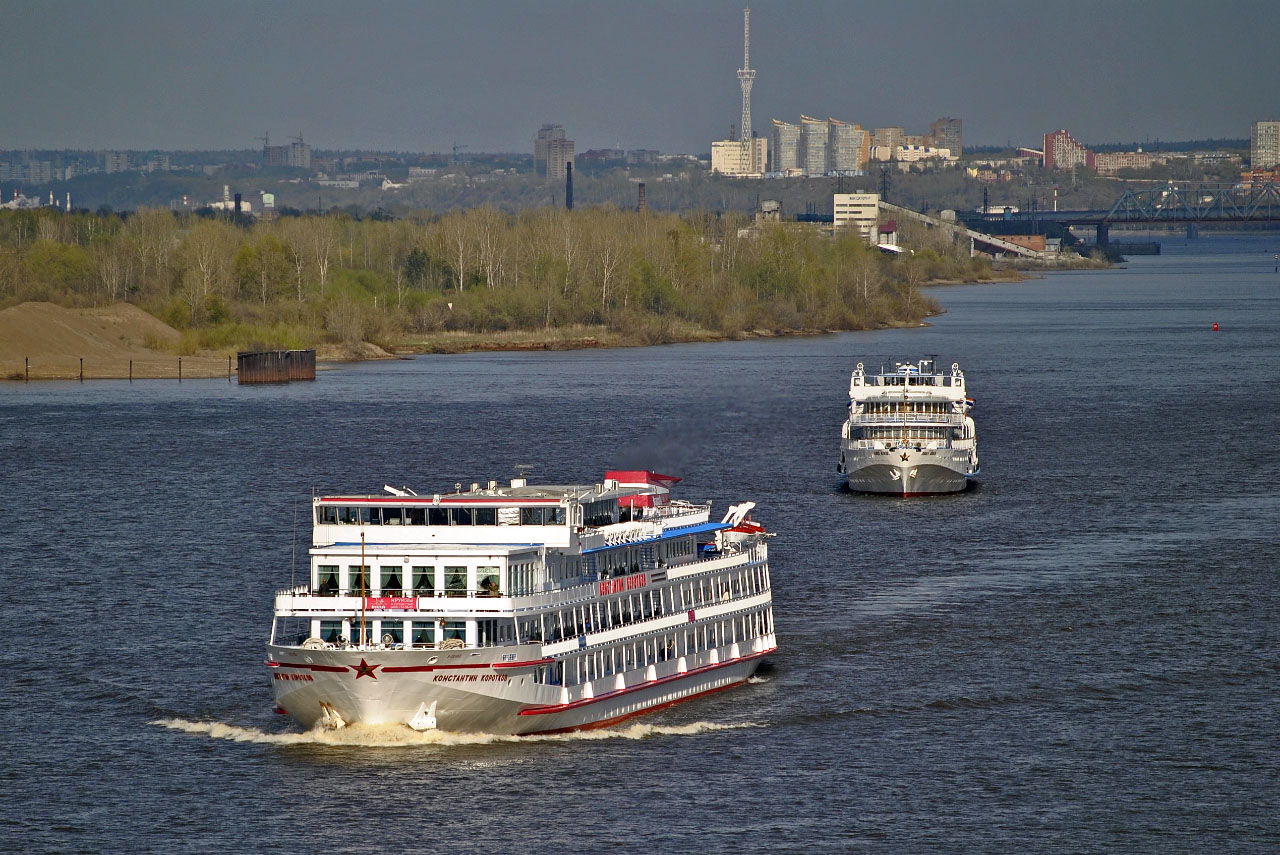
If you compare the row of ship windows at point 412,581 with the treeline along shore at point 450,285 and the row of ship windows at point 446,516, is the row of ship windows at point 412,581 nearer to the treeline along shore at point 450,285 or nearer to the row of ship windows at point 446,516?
the row of ship windows at point 446,516

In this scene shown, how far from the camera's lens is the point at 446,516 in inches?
1524

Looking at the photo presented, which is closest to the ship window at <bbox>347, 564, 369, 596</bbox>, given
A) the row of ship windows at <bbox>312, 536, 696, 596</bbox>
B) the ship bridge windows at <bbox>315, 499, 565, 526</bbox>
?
the row of ship windows at <bbox>312, 536, 696, 596</bbox>

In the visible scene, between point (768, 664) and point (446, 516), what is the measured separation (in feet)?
34.8

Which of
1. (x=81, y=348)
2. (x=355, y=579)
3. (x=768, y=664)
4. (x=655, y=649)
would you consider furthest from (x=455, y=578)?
(x=81, y=348)

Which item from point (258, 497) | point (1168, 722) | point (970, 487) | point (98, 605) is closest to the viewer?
point (1168, 722)

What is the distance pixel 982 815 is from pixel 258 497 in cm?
4274

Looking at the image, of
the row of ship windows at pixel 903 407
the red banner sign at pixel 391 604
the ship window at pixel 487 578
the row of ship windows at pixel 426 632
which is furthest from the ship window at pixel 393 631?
the row of ship windows at pixel 903 407

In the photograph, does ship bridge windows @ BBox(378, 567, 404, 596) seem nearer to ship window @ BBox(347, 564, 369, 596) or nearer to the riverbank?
ship window @ BBox(347, 564, 369, 596)

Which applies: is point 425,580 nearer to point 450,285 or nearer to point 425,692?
point 425,692

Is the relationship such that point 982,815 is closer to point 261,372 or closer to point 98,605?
point 98,605

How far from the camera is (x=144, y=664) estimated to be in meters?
44.8

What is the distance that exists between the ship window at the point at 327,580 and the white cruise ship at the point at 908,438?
42442mm

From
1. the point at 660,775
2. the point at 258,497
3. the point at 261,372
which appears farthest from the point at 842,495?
the point at 261,372

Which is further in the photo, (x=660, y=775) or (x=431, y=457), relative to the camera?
(x=431, y=457)
